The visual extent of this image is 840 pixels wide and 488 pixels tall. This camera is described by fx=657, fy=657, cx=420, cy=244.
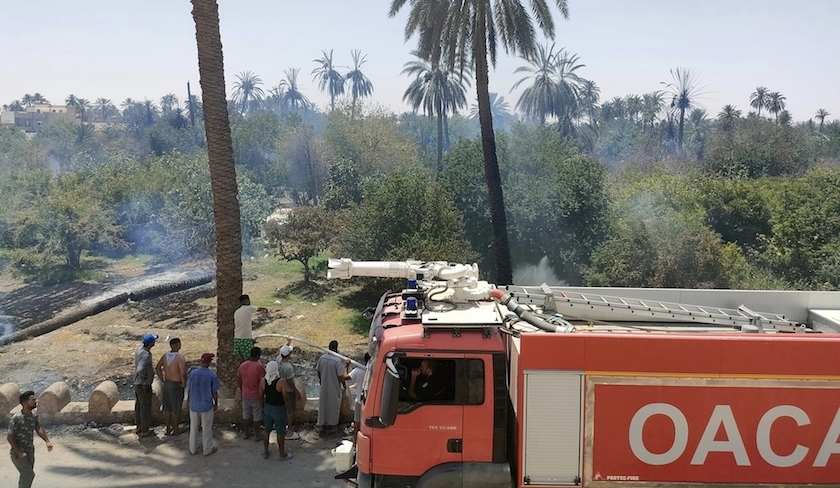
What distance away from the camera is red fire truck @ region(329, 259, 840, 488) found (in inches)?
238

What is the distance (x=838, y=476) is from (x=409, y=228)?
665 inches

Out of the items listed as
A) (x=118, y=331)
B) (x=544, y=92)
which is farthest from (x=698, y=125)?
(x=118, y=331)

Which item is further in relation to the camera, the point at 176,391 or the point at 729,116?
the point at 729,116

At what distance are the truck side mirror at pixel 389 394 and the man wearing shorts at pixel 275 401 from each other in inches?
117

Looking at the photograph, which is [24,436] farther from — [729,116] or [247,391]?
[729,116]

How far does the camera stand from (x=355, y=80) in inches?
3733

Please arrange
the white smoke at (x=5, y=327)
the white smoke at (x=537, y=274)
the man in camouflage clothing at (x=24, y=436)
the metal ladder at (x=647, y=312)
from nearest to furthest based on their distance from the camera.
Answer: the metal ladder at (x=647, y=312)
the man in camouflage clothing at (x=24, y=436)
the white smoke at (x=5, y=327)
the white smoke at (x=537, y=274)

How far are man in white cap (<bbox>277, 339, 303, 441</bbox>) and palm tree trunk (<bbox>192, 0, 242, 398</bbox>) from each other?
2.13 meters

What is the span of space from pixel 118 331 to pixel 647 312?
57.1ft

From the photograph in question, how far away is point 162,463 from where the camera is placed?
8.72 meters

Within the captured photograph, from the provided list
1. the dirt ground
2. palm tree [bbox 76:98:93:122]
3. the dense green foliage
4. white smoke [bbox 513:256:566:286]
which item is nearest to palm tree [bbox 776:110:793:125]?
the dense green foliage

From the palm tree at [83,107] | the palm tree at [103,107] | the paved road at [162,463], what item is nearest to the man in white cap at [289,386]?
the paved road at [162,463]

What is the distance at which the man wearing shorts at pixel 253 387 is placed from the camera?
902 cm

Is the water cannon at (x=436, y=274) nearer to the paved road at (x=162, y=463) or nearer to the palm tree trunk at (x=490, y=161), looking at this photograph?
the paved road at (x=162, y=463)
